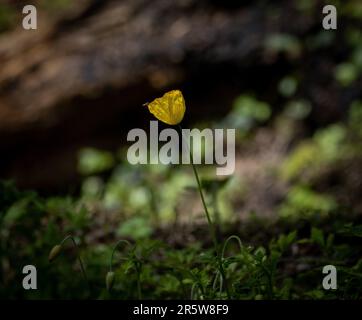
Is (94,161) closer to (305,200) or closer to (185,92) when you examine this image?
(185,92)

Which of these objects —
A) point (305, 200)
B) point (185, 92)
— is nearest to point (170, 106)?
point (305, 200)

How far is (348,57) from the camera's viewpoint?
191 inches

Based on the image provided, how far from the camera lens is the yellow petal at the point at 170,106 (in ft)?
4.94

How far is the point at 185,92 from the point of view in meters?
4.93

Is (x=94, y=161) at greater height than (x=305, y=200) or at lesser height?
greater

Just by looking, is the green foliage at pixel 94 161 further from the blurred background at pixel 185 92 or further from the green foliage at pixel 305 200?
the green foliage at pixel 305 200

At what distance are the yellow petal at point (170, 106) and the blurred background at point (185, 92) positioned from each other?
289 cm

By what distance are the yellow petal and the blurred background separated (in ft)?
9.49

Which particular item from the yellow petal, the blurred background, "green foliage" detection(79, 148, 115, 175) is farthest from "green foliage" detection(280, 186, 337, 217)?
the yellow petal

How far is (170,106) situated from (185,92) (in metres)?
3.44

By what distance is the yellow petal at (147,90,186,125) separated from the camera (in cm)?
150

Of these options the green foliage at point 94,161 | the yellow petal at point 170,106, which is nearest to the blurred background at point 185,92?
the green foliage at point 94,161

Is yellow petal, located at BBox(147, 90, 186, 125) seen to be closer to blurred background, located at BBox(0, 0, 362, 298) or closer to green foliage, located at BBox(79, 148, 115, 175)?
blurred background, located at BBox(0, 0, 362, 298)

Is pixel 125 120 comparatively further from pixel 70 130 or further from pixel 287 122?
pixel 287 122
